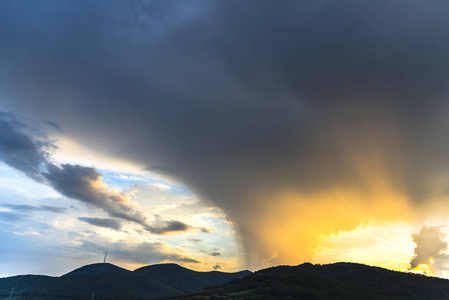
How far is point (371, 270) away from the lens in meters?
180

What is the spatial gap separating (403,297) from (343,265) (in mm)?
56849

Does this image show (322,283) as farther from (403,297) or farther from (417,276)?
(417,276)

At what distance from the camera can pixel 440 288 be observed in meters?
150

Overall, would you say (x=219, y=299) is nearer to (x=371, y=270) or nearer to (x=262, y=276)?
(x=262, y=276)

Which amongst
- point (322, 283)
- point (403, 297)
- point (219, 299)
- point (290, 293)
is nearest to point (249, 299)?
point (219, 299)

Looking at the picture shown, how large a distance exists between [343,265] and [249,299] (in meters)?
114

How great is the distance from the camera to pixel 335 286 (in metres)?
133

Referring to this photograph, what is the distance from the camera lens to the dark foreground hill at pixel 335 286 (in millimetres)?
121500

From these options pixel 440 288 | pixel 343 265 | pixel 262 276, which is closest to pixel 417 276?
pixel 440 288

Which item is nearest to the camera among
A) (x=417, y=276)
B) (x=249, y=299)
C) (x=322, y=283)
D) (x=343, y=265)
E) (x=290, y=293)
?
(x=249, y=299)

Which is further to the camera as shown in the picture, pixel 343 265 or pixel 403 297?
pixel 343 265

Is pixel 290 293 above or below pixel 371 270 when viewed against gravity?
below

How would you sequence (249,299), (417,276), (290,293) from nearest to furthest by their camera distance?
(249,299) → (290,293) → (417,276)

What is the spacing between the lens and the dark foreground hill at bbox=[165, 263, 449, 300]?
121500mm
